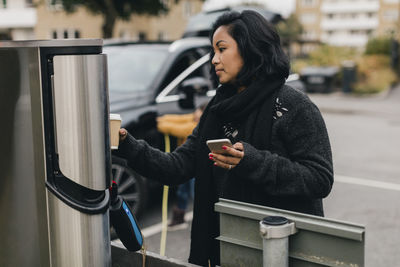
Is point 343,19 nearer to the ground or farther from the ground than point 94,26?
farther from the ground

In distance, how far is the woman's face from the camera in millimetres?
2277

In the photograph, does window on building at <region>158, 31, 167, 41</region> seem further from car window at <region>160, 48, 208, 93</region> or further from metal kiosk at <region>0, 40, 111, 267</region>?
metal kiosk at <region>0, 40, 111, 267</region>

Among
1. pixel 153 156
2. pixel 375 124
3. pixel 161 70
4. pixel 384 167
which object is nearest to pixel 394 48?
pixel 375 124

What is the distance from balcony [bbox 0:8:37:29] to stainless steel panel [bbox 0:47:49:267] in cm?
3719

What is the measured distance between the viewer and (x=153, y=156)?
2.50 m

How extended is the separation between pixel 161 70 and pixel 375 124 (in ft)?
30.1

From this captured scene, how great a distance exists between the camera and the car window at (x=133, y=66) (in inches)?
230

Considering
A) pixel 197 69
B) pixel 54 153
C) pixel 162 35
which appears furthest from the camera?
pixel 162 35

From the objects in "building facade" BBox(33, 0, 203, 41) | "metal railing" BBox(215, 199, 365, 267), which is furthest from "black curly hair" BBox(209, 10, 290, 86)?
"building facade" BBox(33, 0, 203, 41)

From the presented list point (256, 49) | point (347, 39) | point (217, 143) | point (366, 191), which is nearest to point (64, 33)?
point (366, 191)

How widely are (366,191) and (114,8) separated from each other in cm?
1766

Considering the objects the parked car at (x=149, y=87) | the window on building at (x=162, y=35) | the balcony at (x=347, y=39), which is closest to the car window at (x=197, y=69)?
the parked car at (x=149, y=87)

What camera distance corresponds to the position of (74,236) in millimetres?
1718

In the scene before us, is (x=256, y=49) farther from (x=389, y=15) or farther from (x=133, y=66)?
(x=389, y=15)
